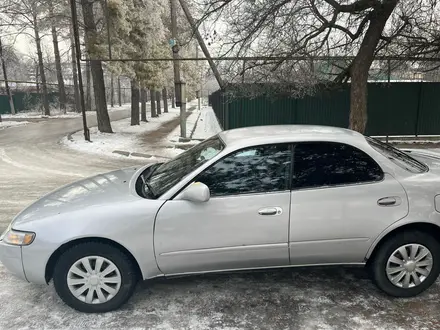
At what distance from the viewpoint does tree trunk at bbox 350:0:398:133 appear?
8.84 meters

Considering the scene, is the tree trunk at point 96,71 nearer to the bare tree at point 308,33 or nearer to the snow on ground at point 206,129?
the snow on ground at point 206,129

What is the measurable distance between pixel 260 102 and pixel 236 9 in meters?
3.90

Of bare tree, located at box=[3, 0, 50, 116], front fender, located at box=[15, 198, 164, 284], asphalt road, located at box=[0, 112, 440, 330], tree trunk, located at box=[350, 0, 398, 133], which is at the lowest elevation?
asphalt road, located at box=[0, 112, 440, 330]

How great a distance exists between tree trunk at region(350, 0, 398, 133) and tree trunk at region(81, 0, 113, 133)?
10473mm

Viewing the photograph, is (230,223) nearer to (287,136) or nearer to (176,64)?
(287,136)

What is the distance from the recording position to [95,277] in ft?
9.82

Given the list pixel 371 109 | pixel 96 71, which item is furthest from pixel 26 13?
pixel 371 109

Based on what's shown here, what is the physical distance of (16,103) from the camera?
38125 millimetres

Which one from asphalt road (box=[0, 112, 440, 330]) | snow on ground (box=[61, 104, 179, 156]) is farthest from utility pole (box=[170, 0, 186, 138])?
asphalt road (box=[0, 112, 440, 330])

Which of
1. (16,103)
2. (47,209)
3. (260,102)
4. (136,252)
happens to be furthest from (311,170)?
(16,103)

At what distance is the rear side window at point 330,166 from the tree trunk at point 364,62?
662cm

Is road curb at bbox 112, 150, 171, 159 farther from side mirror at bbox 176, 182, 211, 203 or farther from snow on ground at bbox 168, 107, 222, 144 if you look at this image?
side mirror at bbox 176, 182, 211, 203

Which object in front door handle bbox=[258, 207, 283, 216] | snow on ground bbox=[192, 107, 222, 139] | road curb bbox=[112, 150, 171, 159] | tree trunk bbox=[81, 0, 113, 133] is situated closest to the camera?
front door handle bbox=[258, 207, 283, 216]

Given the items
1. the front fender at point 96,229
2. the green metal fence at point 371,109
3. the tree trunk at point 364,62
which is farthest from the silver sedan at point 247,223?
the green metal fence at point 371,109
